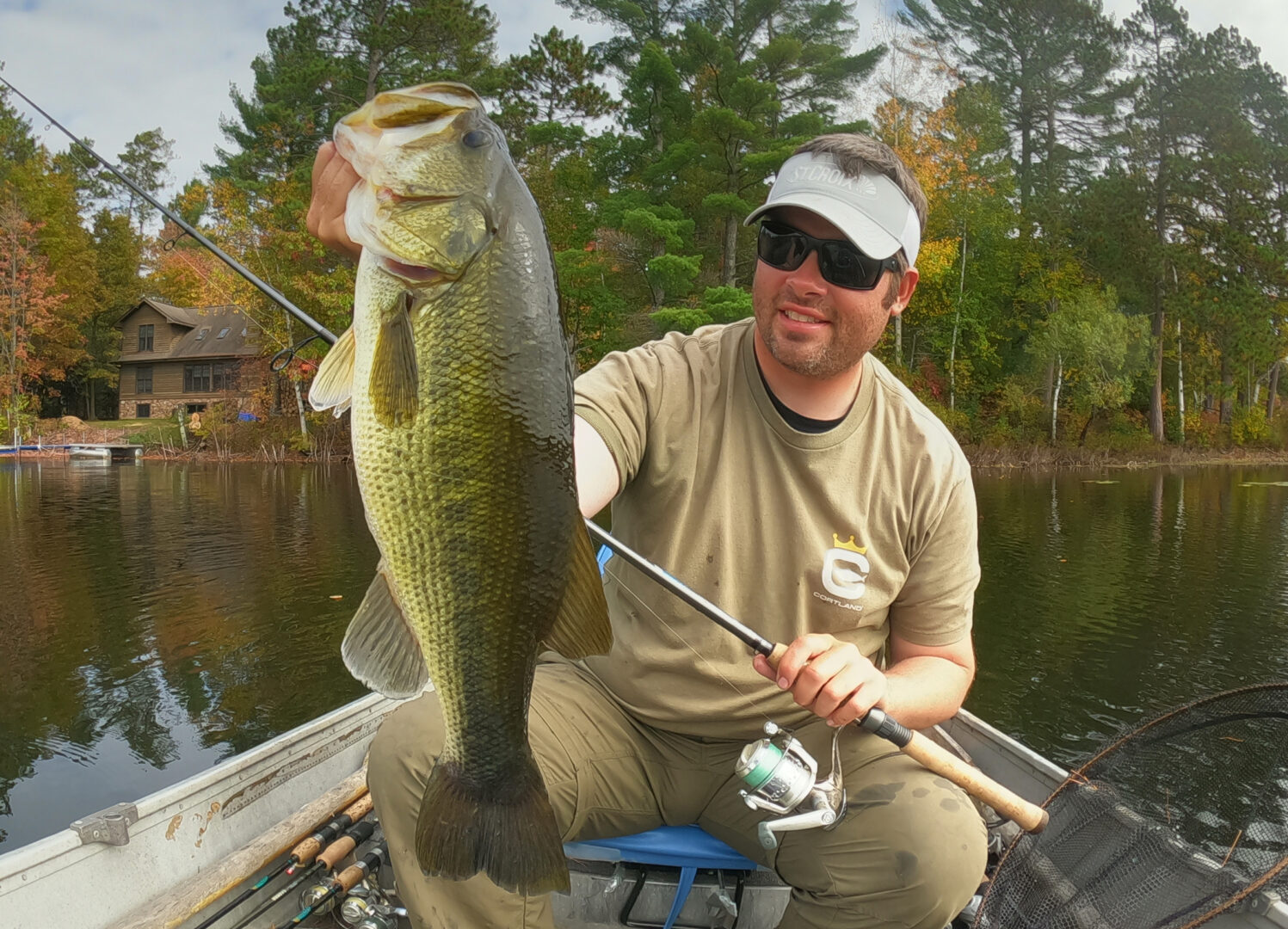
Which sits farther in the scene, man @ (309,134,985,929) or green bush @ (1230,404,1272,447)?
green bush @ (1230,404,1272,447)

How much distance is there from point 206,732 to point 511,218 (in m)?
7.14

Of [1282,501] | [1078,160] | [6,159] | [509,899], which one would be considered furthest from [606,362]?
[6,159]

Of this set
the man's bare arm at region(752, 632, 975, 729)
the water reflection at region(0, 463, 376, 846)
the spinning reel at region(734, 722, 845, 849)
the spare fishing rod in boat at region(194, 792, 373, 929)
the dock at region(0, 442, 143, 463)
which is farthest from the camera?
the dock at region(0, 442, 143, 463)

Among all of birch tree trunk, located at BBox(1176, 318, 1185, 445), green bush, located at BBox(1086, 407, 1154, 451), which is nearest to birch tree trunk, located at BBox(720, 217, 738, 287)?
green bush, located at BBox(1086, 407, 1154, 451)

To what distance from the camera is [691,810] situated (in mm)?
2781

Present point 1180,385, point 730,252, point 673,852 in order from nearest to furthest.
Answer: point 673,852 < point 730,252 < point 1180,385

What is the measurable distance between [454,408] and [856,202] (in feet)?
5.29

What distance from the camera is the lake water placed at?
723 cm

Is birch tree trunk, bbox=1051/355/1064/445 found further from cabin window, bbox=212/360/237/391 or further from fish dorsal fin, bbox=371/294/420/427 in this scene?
fish dorsal fin, bbox=371/294/420/427

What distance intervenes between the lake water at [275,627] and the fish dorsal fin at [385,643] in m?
5.41

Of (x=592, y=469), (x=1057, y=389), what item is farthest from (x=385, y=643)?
(x=1057, y=389)

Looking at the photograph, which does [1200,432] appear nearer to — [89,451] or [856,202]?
[856,202]

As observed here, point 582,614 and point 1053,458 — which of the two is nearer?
point 582,614

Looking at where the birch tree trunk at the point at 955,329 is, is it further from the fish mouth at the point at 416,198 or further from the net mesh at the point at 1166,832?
the fish mouth at the point at 416,198
